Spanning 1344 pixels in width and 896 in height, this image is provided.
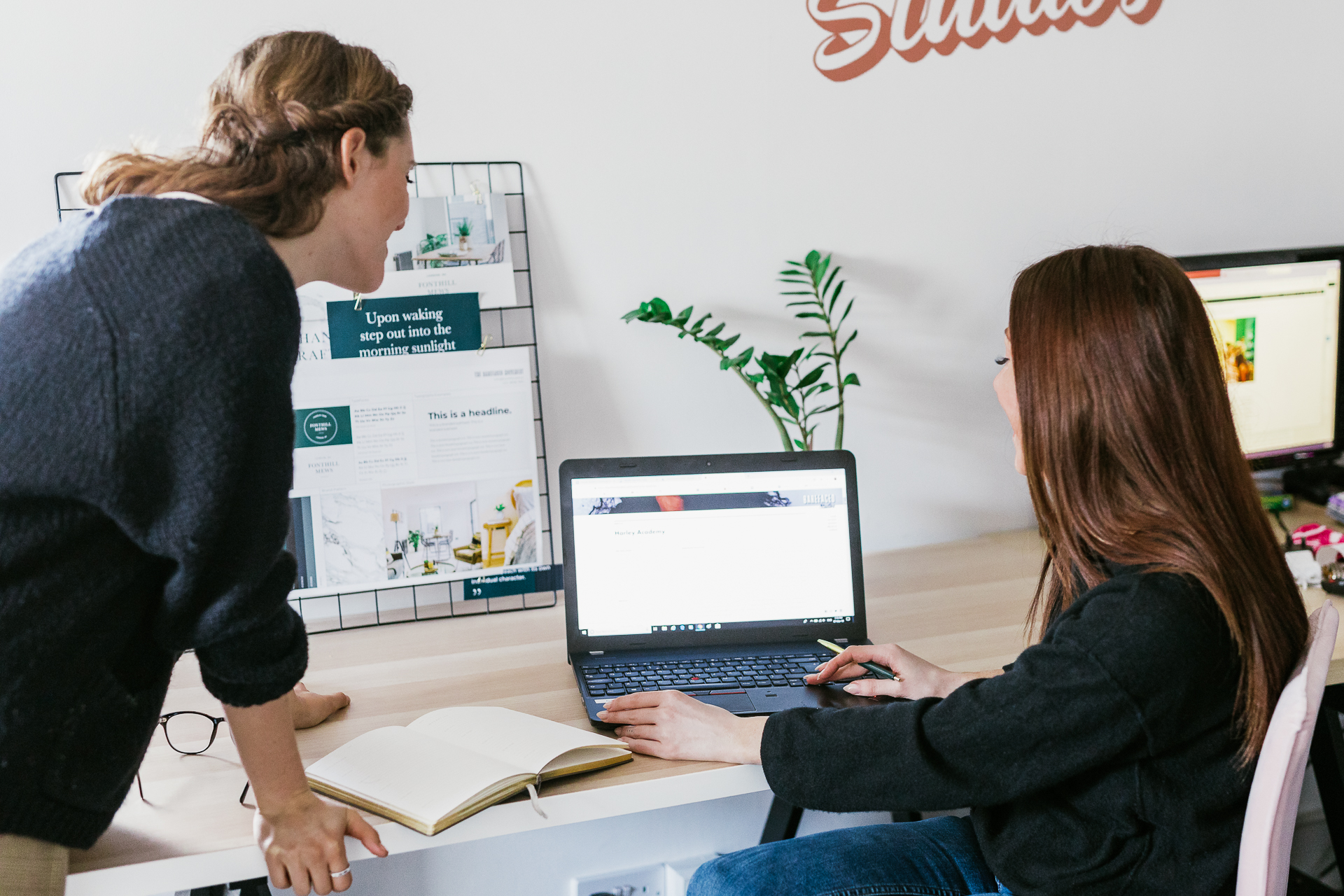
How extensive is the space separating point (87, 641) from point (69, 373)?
8.0 inches

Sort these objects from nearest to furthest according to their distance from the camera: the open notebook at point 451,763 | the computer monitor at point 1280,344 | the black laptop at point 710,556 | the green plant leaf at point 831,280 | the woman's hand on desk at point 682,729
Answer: the open notebook at point 451,763
the woman's hand on desk at point 682,729
the black laptop at point 710,556
the green plant leaf at point 831,280
the computer monitor at point 1280,344

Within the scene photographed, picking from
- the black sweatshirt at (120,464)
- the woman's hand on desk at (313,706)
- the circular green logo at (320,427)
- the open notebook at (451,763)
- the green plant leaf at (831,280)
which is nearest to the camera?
the black sweatshirt at (120,464)

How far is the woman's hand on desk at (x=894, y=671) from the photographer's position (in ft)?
3.83

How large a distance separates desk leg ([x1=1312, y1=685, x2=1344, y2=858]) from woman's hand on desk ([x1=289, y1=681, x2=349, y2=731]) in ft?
4.08

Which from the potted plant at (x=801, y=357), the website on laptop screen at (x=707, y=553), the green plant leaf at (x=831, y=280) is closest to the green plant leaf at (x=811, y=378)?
the potted plant at (x=801, y=357)

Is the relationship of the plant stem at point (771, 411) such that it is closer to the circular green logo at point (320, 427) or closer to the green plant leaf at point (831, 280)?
the green plant leaf at point (831, 280)

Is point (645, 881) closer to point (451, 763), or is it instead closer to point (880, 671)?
point (880, 671)

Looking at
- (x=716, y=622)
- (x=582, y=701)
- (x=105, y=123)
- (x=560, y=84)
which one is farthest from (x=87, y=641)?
(x=560, y=84)

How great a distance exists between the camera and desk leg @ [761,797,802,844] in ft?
4.99

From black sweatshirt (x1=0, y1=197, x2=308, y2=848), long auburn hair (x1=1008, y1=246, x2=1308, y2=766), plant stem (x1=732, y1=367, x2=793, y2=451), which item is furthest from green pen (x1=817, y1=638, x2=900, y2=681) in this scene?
black sweatshirt (x1=0, y1=197, x2=308, y2=848)

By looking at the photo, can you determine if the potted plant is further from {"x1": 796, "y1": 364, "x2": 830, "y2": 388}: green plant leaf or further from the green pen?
the green pen

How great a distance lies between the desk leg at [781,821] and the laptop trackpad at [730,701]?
403 mm

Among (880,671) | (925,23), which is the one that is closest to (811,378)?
(880,671)

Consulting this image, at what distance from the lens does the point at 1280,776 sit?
33.0 inches
